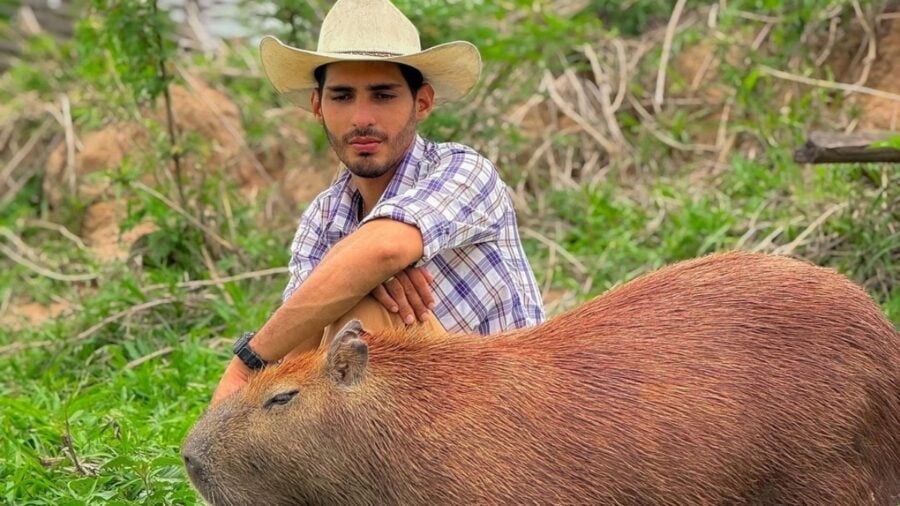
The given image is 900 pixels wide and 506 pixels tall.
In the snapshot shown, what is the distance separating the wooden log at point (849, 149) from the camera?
461 cm

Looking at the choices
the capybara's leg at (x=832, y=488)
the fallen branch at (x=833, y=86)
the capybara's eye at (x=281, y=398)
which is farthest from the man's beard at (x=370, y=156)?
the fallen branch at (x=833, y=86)

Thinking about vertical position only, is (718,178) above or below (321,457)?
below

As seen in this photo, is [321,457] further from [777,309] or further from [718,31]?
[718,31]

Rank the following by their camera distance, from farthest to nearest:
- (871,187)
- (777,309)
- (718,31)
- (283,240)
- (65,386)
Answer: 1. (718,31)
2. (283,240)
3. (871,187)
4. (65,386)
5. (777,309)

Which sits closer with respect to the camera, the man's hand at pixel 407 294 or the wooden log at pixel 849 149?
the man's hand at pixel 407 294

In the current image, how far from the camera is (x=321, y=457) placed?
2602 mm

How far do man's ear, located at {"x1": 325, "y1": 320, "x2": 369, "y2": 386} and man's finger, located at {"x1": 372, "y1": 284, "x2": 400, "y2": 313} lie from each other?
1.43 ft

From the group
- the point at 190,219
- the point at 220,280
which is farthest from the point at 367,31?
the point at 190,219

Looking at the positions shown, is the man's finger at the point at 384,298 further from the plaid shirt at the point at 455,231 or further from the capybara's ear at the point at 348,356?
the capybara's ear at the point at 348,356

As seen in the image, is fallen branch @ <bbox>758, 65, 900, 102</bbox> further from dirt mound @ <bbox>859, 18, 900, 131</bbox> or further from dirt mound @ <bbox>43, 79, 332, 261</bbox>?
dirt mound @ <bbox>43, 79, 332, 261</bbox>

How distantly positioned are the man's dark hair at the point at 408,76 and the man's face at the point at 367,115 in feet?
0.08

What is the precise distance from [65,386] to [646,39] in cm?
448

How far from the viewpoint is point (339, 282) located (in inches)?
115

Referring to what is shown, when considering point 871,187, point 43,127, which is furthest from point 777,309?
Answer: point 43,127
